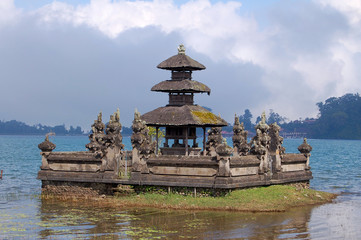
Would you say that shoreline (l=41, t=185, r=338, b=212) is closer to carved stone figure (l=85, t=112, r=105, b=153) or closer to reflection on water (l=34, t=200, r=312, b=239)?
reflection on water (l=34, t=200, r=312, b=239)

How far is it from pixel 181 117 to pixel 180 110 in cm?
93

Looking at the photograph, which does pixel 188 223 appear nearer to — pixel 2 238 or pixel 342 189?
pixel 2 238

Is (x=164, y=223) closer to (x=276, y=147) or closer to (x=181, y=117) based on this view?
(x=181, y=117)

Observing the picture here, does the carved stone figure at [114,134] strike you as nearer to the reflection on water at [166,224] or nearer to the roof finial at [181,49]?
the reflection on water at [166,224]

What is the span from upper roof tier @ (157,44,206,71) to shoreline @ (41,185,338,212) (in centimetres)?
913

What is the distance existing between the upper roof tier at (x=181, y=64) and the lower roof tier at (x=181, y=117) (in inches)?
101

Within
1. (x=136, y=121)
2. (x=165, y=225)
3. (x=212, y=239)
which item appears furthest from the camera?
(x=136, y=121)

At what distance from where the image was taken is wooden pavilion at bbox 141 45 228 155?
4006 cm

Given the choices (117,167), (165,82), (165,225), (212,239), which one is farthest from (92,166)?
(212,239)

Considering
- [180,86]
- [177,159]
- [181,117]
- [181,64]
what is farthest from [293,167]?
[181,64]

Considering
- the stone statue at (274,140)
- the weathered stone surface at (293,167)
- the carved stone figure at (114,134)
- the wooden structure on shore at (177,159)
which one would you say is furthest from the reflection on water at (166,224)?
the weathered stone surface at (293,167)

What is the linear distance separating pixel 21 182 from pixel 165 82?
20.4 meters

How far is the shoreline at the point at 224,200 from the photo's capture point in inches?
1341

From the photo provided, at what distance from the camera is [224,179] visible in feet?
114
